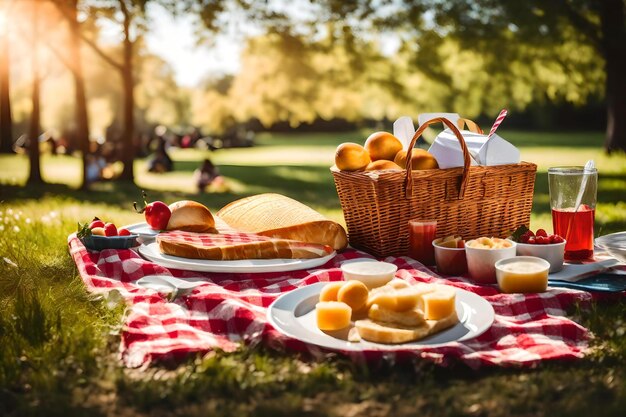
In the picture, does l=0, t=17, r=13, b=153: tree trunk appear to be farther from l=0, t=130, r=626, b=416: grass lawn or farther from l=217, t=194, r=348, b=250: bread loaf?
l=0, t=130, r=626, b=416: grass lawn

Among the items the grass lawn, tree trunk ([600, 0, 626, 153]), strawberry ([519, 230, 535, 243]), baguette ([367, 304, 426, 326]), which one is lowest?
the grass lawn

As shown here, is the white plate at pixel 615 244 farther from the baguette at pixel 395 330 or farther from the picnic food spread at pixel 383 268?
the baguette at pixel 395 330

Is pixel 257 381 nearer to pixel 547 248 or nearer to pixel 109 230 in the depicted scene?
pixel 547 248

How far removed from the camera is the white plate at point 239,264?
364cm

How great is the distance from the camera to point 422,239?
388cm

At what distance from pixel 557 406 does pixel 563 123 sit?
1853 inches

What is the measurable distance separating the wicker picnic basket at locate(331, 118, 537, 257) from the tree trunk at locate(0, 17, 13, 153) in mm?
14412

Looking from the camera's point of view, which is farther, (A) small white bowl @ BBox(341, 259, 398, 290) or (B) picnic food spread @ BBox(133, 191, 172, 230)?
(B) picnic food spread @ BBox(133, 191, 172, 230)

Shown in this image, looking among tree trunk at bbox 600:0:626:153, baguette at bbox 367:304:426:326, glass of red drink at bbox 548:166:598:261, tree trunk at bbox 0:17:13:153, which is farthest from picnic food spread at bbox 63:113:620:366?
tree trunk at bbox 0:17:13:153

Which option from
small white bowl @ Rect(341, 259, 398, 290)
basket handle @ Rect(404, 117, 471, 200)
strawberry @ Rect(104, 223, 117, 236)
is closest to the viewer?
small white bowl @ Rect(341, 259, 398, 290)

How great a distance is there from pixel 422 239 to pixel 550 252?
68 cm

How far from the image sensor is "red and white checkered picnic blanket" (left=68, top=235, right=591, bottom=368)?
2.67m

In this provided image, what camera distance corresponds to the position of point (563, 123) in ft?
152

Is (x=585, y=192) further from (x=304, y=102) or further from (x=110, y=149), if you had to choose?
(x=110, y=149)
